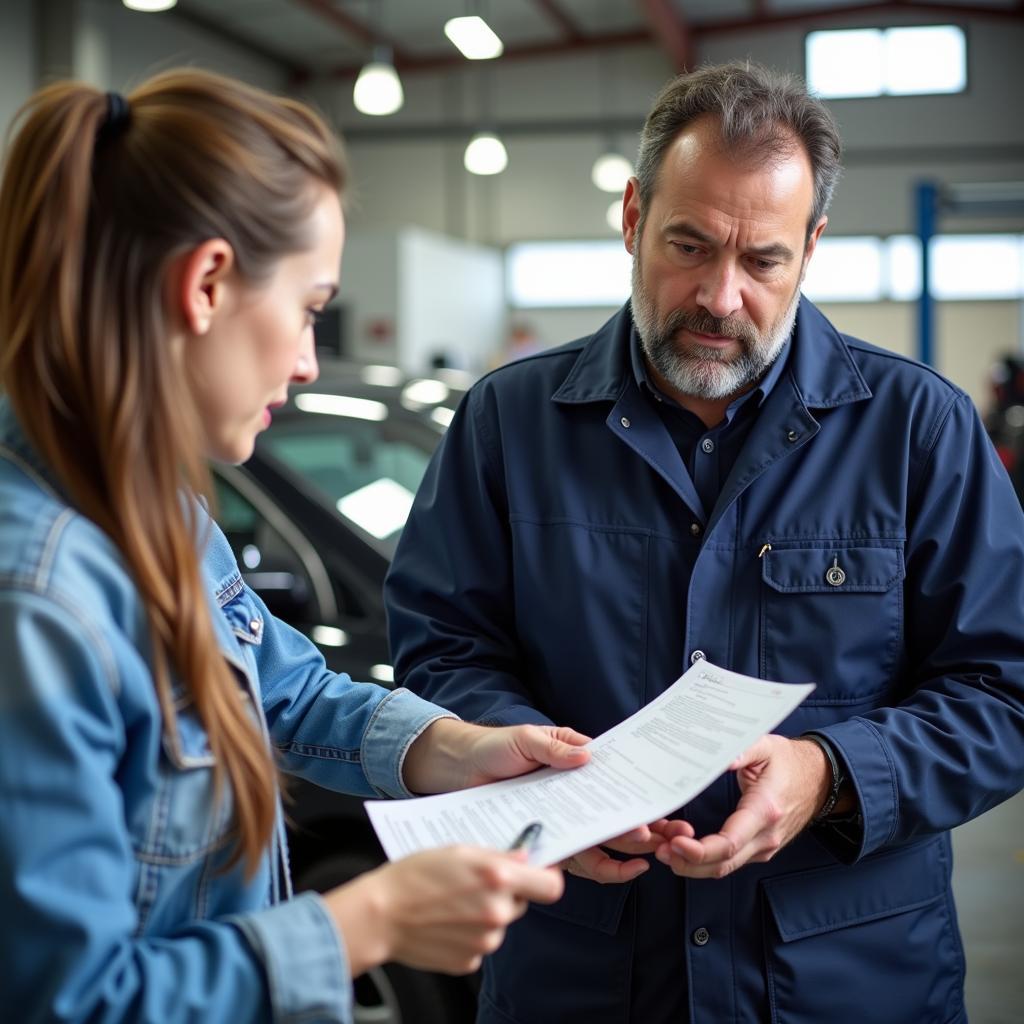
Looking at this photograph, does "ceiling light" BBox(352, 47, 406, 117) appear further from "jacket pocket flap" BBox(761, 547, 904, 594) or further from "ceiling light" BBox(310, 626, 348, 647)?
"jacket pocket flap" BBox(761, 547, 904, 594)

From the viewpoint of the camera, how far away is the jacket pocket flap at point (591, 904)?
1556 mm

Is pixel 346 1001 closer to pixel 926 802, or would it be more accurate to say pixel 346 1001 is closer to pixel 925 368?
pixel 926 802

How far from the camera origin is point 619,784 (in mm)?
1284

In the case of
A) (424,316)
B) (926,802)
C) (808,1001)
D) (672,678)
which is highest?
(424,316)

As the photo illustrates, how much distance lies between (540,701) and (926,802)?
1.67 feet

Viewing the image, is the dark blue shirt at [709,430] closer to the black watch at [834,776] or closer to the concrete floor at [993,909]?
the black watch at [834,776]

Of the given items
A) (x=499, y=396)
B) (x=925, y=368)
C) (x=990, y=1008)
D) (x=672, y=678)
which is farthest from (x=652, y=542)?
(x=990, y=1008)

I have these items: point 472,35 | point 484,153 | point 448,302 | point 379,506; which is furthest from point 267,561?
point 448,302

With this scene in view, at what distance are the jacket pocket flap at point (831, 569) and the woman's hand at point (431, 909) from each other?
2.31 feet

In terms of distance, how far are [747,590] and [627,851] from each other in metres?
0.38

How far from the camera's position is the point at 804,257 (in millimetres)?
1779

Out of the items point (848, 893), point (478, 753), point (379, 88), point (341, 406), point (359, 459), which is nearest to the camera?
point (478, 753)

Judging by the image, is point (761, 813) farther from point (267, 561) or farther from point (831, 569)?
point (267, 561)

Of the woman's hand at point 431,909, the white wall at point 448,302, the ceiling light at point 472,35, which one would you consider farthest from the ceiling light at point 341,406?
the white wall at point 448,302
